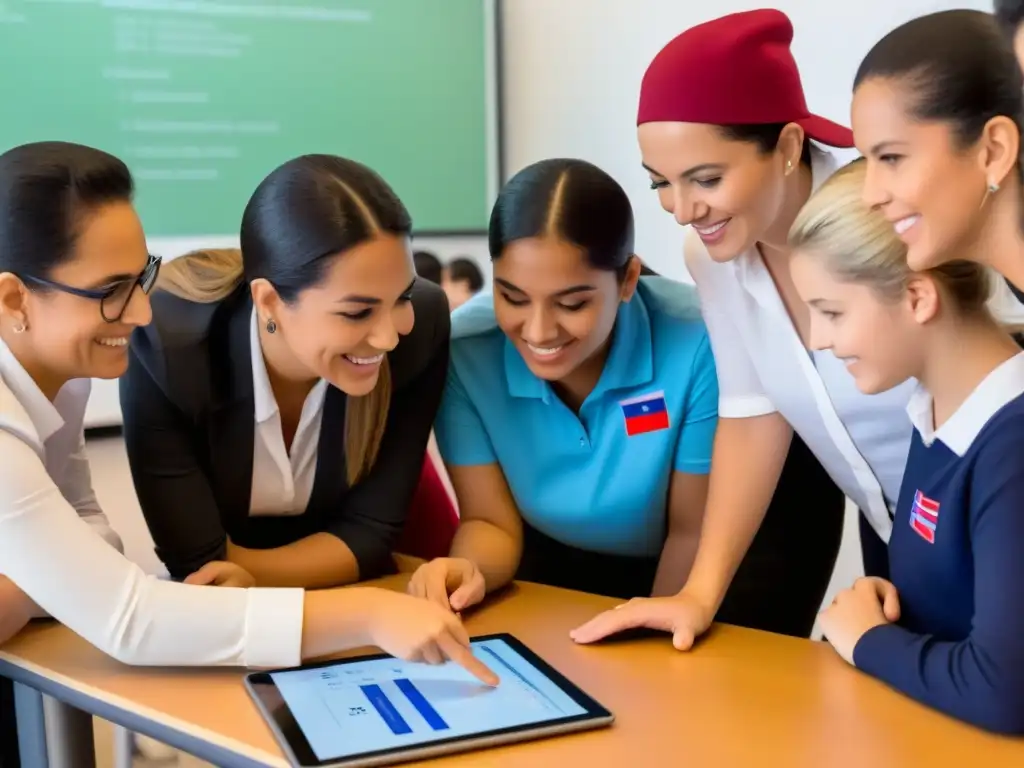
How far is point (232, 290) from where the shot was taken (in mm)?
1317

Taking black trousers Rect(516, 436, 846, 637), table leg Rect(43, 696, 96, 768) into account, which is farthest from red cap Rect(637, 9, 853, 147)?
table leg Rect(43, 696, 96, 768)

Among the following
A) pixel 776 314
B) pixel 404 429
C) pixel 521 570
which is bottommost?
pixel 521 570

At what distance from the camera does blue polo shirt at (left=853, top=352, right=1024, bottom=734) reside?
35.1 inches

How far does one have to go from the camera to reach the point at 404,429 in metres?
1.40

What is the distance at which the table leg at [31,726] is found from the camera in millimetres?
1133

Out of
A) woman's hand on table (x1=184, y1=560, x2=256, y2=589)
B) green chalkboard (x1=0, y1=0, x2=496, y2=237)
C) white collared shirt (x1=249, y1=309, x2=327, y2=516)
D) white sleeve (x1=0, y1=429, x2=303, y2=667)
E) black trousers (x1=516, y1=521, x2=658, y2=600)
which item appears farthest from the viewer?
green chalkboard (x1=0, y1=0, x2=496, y2=237)

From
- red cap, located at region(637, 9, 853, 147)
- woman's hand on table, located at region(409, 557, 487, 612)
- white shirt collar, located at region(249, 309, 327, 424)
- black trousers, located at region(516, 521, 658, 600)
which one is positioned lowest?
black trousers, located at region(516, 521, 658, 600)

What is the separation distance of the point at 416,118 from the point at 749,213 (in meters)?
1.81

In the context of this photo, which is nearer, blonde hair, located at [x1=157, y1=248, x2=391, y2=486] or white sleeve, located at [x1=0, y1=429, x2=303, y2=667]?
white sleeve, located at [x1=0, y1=429, x2=303, y2=667]

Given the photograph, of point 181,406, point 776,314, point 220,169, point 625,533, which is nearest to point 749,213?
point 776,314

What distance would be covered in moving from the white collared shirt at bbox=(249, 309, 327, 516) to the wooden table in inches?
12.3

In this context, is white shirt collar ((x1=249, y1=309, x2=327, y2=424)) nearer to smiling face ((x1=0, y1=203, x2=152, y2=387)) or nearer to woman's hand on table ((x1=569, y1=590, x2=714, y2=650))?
smiling face ((x1=0, y1=203, x2=152, y2=387))

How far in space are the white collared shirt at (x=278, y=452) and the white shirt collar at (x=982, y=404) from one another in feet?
2.61

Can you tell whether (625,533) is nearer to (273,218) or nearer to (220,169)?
(273,218)
